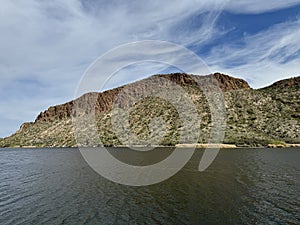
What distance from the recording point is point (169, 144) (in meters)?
136

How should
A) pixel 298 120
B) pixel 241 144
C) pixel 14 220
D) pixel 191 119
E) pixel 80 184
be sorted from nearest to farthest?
1. pixel 14 220
2. pixel 80 184
3. pixel 241 144
4. pixel 298 120
5. pixel 191 119

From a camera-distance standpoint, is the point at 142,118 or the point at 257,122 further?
the point at 142,118

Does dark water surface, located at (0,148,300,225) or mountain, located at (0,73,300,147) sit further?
mountain, located at (0,73,300,147)

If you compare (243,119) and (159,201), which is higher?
(243,119)

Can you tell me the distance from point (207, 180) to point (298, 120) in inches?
4399

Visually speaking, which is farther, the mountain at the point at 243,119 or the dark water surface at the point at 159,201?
the mountain at the point at 243,119

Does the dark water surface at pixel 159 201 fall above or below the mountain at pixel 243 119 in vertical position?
below

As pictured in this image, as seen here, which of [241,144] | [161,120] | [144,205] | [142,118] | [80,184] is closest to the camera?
[144,205]

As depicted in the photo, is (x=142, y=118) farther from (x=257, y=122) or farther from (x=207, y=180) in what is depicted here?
(x=207, y=180)

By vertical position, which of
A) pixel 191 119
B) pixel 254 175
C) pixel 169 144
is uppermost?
pixel 191 119

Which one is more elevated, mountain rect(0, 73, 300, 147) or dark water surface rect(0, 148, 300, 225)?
mountain rect(0, 73, 300, 147)

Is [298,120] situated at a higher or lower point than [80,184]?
higher

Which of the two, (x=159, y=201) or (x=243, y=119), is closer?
(x=159, y=201)

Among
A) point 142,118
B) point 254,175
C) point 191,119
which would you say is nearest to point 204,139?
point 191,119
